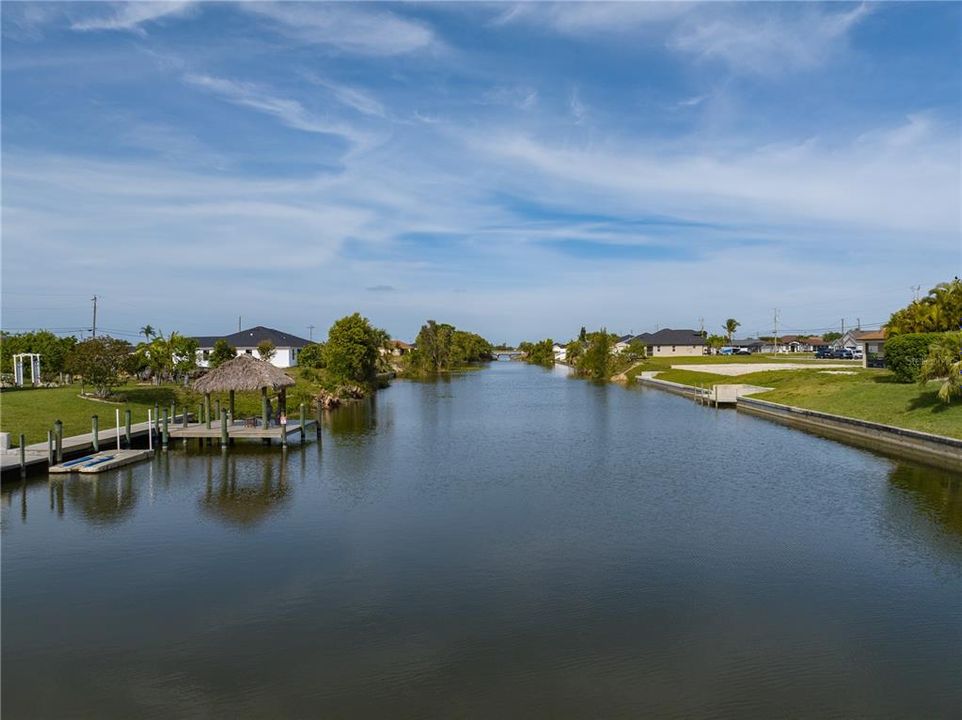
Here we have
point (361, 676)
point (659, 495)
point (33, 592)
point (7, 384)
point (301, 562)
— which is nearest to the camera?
point (361, 676)

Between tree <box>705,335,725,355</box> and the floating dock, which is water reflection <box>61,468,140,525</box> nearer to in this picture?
the floating dock

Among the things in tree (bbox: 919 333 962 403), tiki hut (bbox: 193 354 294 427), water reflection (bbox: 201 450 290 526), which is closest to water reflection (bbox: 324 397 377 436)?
tiki hut (bbox: 193 354 294 427)

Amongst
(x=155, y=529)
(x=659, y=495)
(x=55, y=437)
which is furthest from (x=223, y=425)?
(x=659, y=495)

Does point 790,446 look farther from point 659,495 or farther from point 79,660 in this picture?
point 79,660

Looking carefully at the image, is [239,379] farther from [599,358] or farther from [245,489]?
[599,358]

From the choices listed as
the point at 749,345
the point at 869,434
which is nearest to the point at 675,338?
the point at 749,345

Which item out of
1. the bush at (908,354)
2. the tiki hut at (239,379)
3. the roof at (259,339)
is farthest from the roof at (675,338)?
the tiki hut at (239,379)

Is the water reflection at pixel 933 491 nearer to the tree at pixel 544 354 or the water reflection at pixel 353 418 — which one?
the water reflection at pixel 353 418
